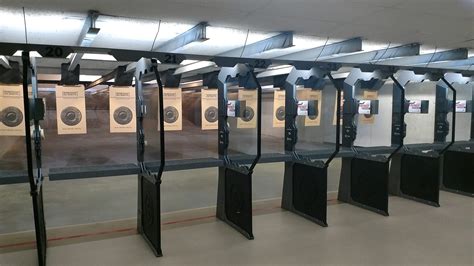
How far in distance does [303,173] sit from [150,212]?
184 centimetres

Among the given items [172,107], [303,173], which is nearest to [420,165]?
[303,173]

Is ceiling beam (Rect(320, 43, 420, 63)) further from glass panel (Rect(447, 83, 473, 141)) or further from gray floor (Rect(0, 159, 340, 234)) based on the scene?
glass panel (Rect(447, 83, 473, 141))

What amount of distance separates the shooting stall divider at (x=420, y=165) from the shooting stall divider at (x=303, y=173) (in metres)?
1.16

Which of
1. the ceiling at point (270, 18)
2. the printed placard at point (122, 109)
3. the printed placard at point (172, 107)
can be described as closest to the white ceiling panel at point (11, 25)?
the ceiling at point (270, 18)

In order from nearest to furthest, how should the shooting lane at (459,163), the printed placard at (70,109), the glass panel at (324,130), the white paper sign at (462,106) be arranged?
the printed placard at (70,109) → the shooting lane at (459,163) → the white paper sign at (462,106) → the glass panel at (324,130)

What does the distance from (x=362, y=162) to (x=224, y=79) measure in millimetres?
2087

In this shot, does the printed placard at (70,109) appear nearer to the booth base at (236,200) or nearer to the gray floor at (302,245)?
the gray floor at (302,245)

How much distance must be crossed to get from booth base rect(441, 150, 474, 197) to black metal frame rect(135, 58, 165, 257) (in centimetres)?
459

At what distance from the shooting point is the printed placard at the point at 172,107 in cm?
370

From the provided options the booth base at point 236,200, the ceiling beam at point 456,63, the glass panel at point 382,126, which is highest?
the ceiling beam at point 456,63

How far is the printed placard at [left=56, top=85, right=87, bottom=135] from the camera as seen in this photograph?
327 cm

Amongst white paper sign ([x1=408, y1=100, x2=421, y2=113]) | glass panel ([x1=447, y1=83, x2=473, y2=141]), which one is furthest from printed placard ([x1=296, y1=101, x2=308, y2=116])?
glass panel ([x1=447, y1=83, x2=473, y2=141])

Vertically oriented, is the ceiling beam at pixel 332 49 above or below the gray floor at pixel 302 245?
above

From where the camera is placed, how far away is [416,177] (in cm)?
480
